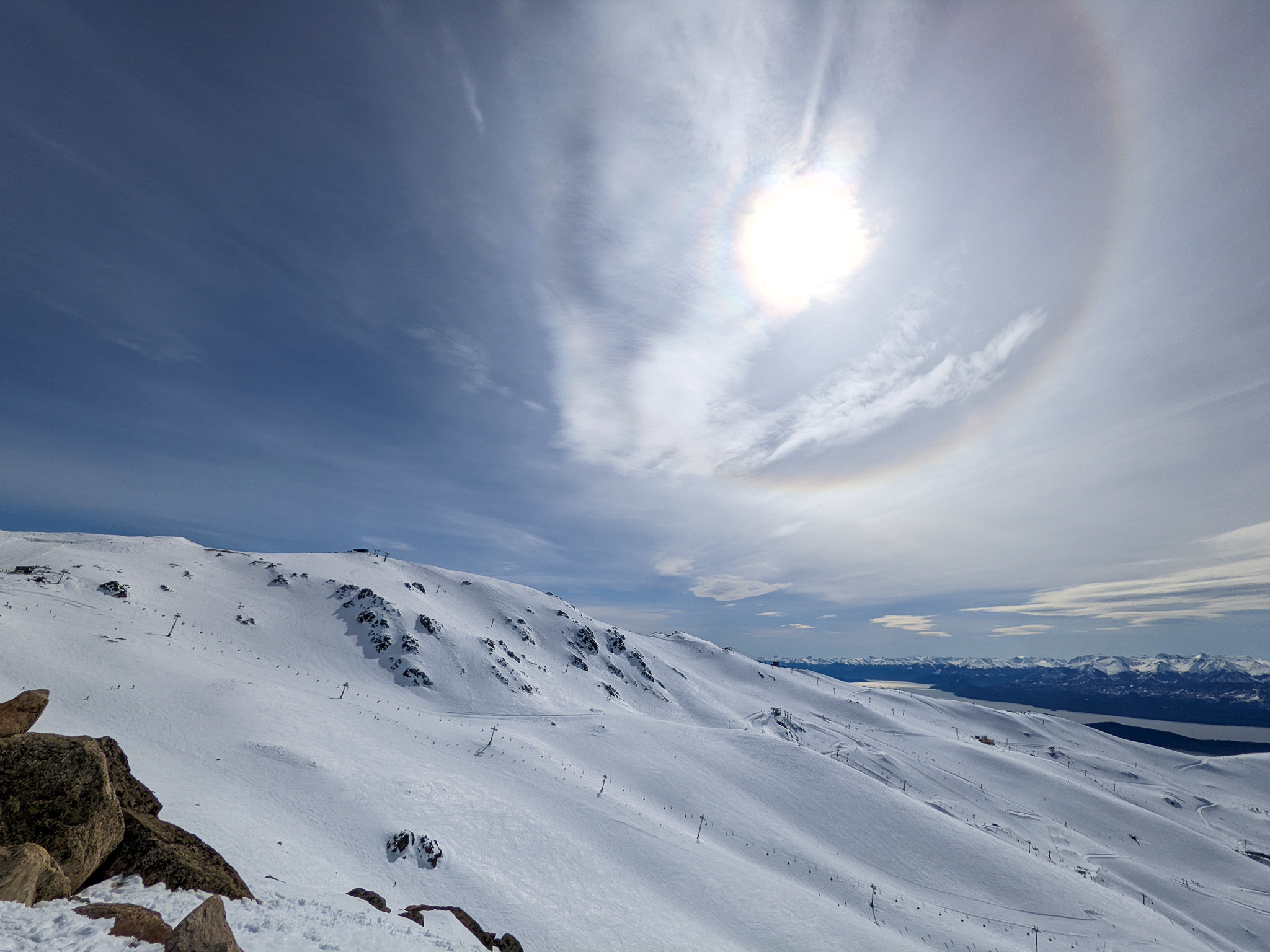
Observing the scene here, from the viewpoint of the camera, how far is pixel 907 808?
2201 inches

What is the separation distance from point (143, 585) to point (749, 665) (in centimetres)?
13579

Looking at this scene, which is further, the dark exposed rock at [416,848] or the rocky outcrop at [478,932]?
the dark exposed rock at [416,848]

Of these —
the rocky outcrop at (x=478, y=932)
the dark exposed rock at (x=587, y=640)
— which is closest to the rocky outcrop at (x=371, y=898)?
the rocky outcrop at (x=478, y=932)

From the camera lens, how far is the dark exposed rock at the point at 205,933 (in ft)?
31.5

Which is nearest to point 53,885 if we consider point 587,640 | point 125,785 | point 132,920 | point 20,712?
point 132,920

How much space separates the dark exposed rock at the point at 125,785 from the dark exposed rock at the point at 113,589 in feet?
218

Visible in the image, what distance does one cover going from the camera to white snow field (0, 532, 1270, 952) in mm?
24781

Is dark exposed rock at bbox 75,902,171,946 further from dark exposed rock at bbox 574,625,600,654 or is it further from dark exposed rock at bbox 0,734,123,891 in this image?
dark exposed rock at bbox 574,625,600,654

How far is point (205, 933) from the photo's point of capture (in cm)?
1002

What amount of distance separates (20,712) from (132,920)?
9.08 metres

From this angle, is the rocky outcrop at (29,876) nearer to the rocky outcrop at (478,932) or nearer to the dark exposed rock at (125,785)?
the dark exposed rock at (125,785)

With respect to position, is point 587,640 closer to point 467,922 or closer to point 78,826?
point 467,922

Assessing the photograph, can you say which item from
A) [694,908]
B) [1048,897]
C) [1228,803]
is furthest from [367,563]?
[1228,803]

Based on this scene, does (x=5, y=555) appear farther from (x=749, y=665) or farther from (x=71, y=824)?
(x=749, y=665)
